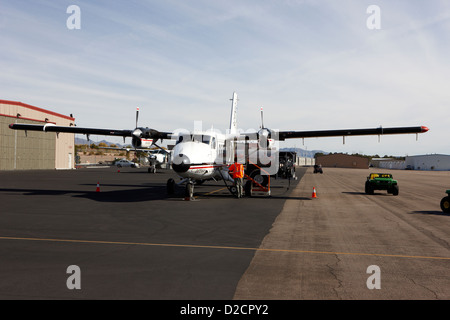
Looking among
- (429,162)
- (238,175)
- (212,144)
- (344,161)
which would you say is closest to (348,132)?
(238,175)

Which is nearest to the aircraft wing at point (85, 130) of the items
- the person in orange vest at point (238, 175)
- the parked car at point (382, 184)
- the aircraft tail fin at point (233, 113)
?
the person in orange vest at point (238, 175)

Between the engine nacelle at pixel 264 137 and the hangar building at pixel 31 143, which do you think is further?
the hangar building at pixel 31 143

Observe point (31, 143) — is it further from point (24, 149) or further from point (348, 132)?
point (348, 132)

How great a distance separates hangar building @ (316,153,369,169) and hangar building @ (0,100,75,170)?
→ 109761 millimetres

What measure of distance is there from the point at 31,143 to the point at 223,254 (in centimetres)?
6043

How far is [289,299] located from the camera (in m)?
4.98

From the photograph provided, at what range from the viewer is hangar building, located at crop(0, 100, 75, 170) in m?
53.2

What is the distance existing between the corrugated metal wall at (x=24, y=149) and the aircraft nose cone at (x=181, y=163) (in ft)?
154

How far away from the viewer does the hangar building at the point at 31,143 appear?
53219 millimetres

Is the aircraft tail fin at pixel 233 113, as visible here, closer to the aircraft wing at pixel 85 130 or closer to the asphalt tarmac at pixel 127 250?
the aircraft wing at pixel 85 130

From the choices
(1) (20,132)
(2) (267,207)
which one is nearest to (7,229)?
(2) (267,207)
